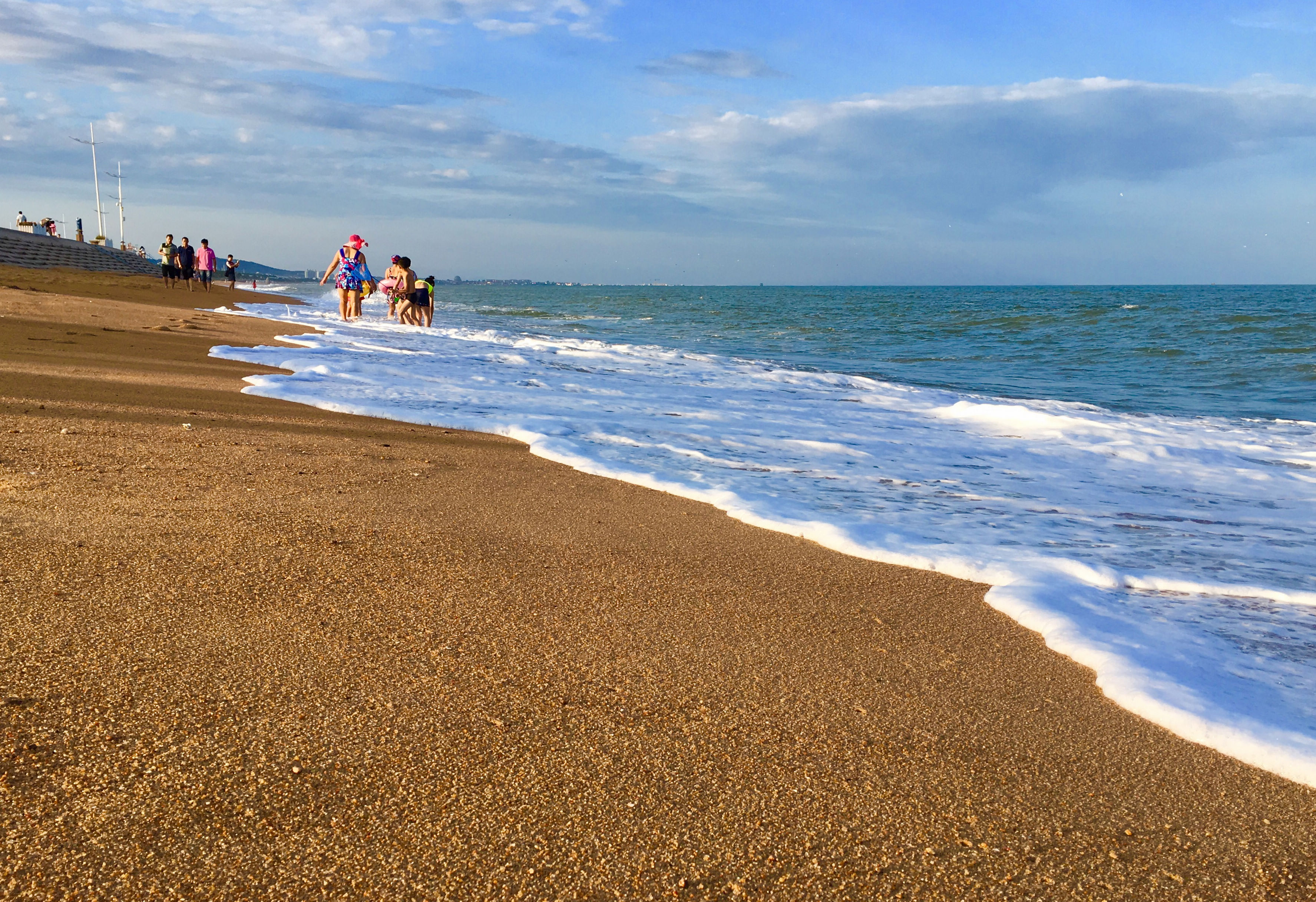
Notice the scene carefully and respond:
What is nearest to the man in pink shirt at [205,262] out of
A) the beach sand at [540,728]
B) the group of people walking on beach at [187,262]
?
the group of people walking on beach at [187,262]

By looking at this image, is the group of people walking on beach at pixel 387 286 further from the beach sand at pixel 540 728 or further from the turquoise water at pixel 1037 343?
the beach sand at pixel 540 728

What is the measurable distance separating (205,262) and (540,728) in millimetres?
26026

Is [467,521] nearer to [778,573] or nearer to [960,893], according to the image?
[778,573]

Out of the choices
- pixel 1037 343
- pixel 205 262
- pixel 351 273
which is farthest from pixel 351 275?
pixel 1037 343

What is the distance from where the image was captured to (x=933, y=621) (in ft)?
8.96

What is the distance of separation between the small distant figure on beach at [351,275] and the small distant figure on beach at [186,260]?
7213mm

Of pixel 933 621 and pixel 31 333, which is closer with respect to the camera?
pixel 933 621

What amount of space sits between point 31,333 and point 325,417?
A: 494 cm

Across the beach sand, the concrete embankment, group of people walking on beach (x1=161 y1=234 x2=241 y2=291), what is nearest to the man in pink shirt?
group of people walking on beach (x1=161 y1=234 x2=241 y2=291)

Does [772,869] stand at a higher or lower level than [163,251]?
lower

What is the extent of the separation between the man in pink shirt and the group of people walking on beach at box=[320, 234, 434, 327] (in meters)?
6.77

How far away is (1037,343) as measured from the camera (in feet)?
69.0

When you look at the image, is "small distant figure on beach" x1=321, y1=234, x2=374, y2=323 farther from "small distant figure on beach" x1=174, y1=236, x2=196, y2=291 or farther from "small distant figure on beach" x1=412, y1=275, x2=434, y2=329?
"small distant figure on beach" x1=174, y1=236, x2=196, y2=291

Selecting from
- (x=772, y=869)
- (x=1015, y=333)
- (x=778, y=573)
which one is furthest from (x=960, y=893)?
(x=1015, y=333)
